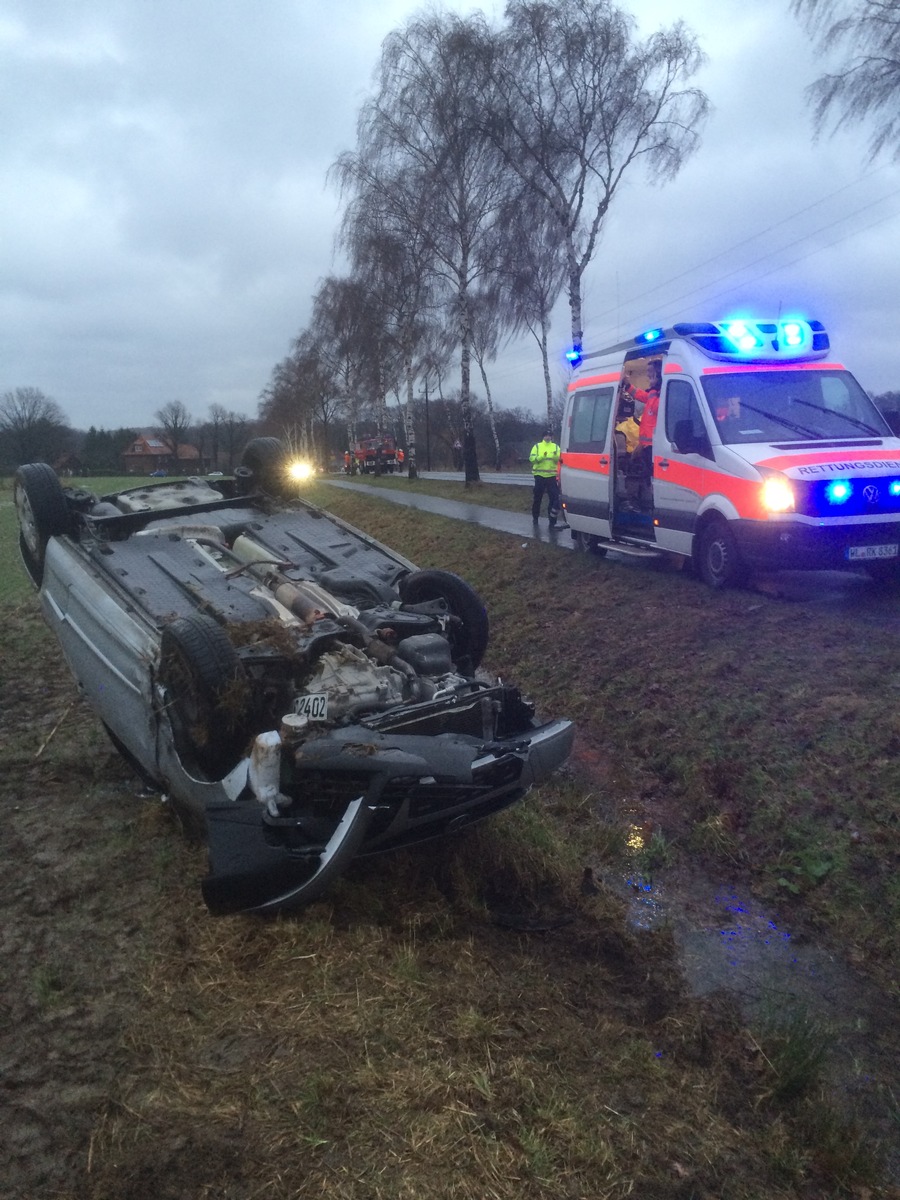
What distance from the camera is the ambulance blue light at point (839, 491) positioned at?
7.06m

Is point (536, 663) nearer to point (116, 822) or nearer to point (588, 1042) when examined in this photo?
point (116, 822)

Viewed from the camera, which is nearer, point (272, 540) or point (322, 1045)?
point (322, 1045)

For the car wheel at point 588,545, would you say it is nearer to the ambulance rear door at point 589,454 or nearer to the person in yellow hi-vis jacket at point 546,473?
the ambulance rear door at point 589,454

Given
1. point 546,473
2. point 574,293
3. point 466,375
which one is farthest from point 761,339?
point 466,375

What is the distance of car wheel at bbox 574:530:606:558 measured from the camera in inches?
427

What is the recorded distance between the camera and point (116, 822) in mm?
4914

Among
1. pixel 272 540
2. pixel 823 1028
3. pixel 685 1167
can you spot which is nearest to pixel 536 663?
pixel 272 540

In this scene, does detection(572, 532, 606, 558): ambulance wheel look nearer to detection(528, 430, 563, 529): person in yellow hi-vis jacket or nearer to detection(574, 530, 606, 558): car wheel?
detection(574, 530, 606, 558): car wheel

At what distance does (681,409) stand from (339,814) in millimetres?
6163

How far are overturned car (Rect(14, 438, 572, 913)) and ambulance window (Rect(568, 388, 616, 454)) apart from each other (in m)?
4.65

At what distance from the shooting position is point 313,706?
3.97 m

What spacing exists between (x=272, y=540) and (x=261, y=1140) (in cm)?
409

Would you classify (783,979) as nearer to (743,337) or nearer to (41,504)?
(41,504)

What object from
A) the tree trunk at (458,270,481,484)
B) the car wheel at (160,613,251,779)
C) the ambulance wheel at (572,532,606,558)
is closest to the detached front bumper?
the car wheel at (160,613,251,779)
